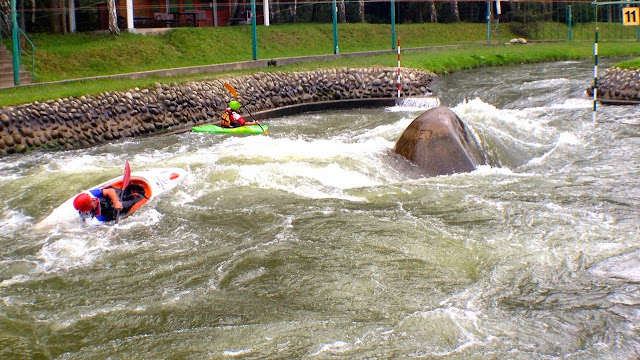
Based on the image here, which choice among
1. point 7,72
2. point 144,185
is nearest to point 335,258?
point 144,185

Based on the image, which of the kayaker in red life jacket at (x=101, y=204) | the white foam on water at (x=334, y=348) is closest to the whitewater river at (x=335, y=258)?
the white foam on water at (x=334, y=348)

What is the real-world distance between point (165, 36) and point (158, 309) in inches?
656

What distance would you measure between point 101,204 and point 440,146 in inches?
186

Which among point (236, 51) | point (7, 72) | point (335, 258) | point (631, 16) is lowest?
point (335, 258)

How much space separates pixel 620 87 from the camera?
1576 cm

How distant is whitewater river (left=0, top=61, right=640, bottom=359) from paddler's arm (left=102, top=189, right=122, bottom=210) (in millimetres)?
258

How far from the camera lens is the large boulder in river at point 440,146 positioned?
1025 centimetres

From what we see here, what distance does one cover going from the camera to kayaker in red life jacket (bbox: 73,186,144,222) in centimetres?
823

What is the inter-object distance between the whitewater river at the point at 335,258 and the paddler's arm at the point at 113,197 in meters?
0.26

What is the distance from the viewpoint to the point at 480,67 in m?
23.0

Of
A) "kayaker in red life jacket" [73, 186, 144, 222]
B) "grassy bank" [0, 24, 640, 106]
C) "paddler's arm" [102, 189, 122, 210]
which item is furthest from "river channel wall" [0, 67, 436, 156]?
"paddler's arm" [102, 189, 122, 210]

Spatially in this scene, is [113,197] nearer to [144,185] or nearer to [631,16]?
[144,185]

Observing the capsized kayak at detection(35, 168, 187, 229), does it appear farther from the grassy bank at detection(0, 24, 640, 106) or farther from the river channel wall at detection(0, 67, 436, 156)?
the grassy bank at detection(0, 24, 640, 106)

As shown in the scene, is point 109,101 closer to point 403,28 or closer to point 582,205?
point 582,205
